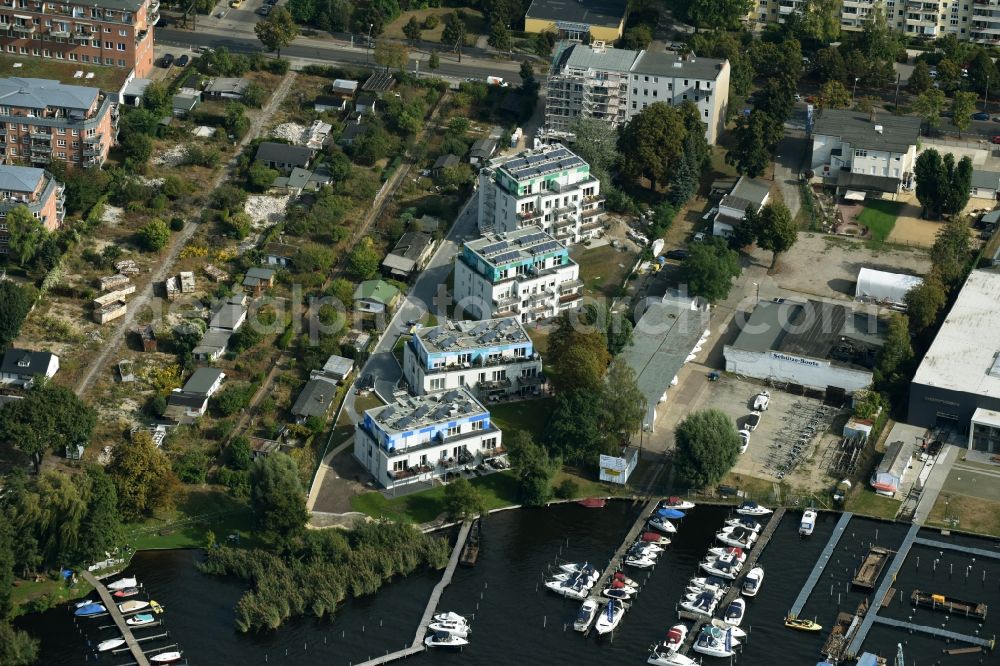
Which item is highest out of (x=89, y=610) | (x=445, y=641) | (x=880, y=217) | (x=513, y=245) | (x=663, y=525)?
(x=513, y=245)

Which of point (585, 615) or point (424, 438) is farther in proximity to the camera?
point (424, 438)

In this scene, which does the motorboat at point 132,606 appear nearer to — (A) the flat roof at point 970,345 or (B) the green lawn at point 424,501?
(B) the green lawn at point 424,501

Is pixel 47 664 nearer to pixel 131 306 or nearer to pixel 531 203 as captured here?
pixel 131 306

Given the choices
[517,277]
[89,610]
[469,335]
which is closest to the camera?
[89,610]

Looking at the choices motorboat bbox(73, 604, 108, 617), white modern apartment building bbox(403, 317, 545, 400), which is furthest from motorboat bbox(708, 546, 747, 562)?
→ motorboat bbox(73, 604, 108, 617)

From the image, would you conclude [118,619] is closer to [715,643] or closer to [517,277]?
[715,643]

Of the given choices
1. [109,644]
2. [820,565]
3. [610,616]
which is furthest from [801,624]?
[109,644]

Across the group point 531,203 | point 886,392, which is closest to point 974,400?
point 886,392

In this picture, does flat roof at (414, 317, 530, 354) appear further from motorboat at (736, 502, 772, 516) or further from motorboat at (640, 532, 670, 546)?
motorboat at (736, 502, 772, 516)
